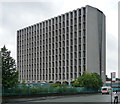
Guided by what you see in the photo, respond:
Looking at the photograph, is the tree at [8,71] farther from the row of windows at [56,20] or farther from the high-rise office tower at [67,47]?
the row of windows at [56,20]

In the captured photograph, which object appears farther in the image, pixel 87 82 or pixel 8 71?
pixel 87 82

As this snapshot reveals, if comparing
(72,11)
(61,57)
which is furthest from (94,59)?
(72,11)

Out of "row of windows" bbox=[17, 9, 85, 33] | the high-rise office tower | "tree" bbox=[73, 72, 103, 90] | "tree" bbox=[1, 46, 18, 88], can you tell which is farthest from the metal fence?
"row of windows" bbox=[17, 9, 85, 33]

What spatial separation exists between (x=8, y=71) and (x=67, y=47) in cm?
6096

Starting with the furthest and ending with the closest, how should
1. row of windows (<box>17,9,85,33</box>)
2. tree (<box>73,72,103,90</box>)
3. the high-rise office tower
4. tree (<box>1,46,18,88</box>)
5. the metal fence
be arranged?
row of windows (<box>17,9,85,33</box>) → the high-rise office tower → tree (<box>73,72,103,90</box>) → the metal fence → tree (<box>1,46,18,88</box>)

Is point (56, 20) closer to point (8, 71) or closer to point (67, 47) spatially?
point (67, 47)

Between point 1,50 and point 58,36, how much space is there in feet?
210

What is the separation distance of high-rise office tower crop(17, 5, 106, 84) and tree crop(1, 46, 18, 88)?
53654 mm

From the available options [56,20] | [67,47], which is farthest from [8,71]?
[56,20]

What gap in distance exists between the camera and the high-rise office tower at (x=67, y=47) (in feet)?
278

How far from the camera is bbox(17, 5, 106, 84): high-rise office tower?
84.7 meters

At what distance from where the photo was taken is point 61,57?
91.4 m

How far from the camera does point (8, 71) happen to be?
30.2m

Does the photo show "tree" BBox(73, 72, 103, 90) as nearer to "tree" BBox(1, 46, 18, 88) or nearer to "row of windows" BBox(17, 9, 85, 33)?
"tree" BBox(1, 46, 18, 88)
